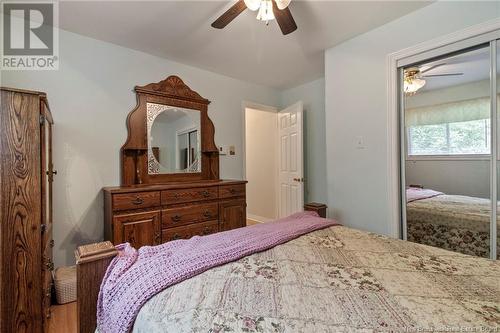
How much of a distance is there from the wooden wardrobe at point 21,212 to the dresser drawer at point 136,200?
69 cm

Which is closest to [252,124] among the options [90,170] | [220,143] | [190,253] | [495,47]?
[220,143]

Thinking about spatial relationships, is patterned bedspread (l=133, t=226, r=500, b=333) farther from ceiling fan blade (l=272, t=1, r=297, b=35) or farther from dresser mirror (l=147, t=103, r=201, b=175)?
dresser mirror (l=147, t=103, r=201, b=175)

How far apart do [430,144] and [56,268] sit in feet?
11.7

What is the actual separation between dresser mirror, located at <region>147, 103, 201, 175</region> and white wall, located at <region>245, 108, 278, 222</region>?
5.27ft

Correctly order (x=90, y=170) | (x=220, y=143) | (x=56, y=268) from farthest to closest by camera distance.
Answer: (x=220, y=143) < (x=90, y=170) < (x=56, y=268)

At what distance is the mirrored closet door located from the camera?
1.76 meters

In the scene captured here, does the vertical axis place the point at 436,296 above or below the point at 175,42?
below

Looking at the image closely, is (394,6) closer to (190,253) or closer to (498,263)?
Answer: (498,263)

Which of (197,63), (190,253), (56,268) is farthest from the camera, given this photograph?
(197,63)

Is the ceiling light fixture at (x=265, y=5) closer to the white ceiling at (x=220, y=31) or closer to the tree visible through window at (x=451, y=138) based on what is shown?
the white ceiling at (x=220, y=31)

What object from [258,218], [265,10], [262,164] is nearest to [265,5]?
[265,10]

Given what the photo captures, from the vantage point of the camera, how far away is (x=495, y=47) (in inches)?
66.7

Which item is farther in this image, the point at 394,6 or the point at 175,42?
the point at 175,42

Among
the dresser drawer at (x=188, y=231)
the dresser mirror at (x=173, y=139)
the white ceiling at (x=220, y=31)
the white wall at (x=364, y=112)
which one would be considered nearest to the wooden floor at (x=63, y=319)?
the dresser drawer at (x=188, y=231)
